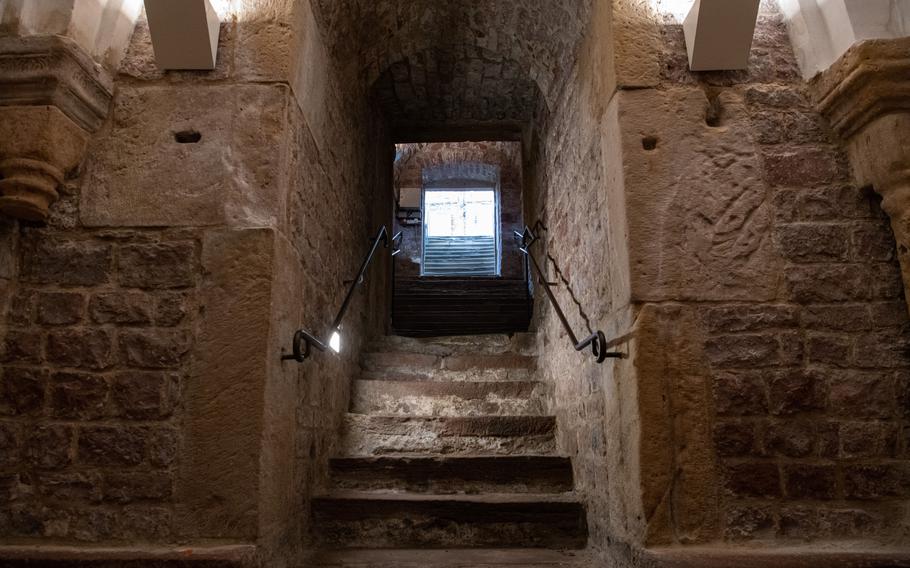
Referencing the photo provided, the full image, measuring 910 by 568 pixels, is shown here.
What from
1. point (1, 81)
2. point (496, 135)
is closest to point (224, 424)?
point (1, 81)

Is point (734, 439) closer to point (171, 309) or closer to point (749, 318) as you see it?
point (749, 318)

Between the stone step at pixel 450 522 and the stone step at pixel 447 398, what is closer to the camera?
the stone step at pixel 450 522

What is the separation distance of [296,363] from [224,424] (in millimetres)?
427

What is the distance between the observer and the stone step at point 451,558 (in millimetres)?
2357

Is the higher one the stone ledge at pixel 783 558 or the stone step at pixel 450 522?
the stone ledge at pixel 783 558

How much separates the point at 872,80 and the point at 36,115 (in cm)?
287

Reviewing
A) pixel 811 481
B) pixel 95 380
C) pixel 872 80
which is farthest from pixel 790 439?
pixel 95 380

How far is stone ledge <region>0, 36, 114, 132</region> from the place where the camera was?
6.85 ft

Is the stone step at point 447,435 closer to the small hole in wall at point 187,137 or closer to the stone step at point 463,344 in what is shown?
the stone step at point 463,344

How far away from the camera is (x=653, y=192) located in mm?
2180

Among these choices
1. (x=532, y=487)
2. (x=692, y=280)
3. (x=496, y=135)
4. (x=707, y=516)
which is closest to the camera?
(x=707, y=516)

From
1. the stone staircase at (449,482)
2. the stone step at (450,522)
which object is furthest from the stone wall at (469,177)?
the stone step at (450,522)

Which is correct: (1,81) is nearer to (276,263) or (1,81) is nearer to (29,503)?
(276,263)

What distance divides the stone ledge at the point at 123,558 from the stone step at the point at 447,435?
1.30 meters
